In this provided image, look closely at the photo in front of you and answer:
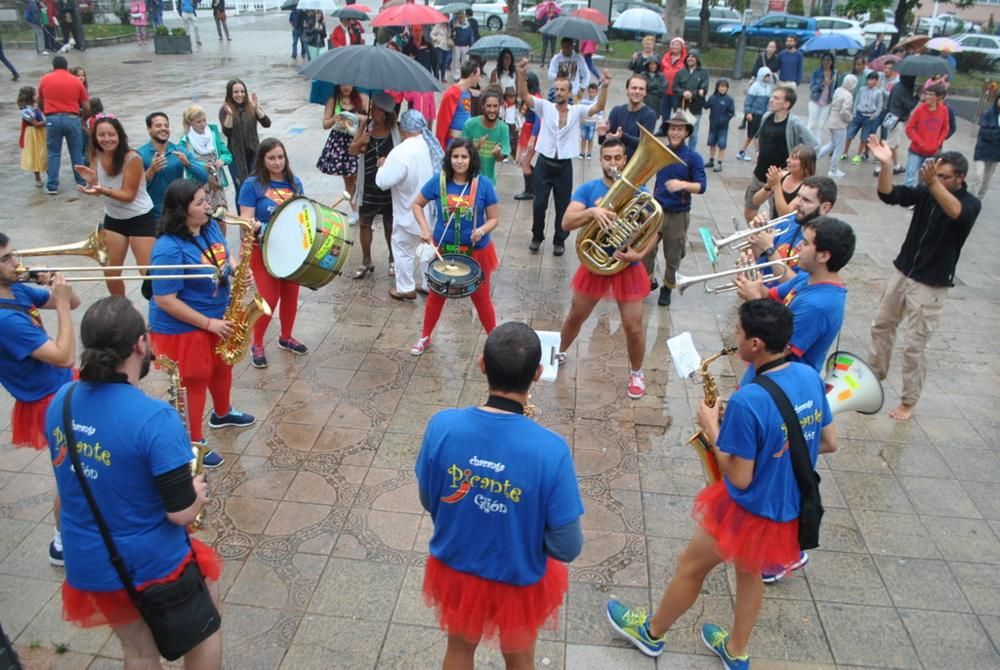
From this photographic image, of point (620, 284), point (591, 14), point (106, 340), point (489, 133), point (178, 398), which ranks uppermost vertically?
point (591, 14)

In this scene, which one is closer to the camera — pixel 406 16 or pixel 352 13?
pixel 406 16

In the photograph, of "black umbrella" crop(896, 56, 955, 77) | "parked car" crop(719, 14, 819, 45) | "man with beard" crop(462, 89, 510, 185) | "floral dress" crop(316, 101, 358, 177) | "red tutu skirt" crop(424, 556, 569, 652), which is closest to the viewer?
"red tutu skirt" crop(424, 556, 569, 652)

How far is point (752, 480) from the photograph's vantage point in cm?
305

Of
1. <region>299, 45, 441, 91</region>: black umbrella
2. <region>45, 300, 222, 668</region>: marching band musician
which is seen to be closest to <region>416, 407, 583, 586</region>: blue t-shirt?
<region>45, 300, 222, 668</region>: marching band musician

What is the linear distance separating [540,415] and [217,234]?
2.50 m

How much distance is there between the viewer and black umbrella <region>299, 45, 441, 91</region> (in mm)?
6762

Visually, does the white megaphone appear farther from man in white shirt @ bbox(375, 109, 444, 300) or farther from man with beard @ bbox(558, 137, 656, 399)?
man in white shirt @ bbox(375, 109, 444, 300)

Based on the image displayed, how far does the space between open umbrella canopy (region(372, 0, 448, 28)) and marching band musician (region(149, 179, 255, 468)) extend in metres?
7.88

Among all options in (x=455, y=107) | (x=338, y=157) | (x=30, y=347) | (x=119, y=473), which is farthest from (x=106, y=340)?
(x=455, y=107)

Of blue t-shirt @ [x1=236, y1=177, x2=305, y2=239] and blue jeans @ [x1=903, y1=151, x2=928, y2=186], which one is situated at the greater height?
blue t-shirt @ [x1=236, y1=177, x2=305, y2=239]

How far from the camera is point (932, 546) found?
4.34m

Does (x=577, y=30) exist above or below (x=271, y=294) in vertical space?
above

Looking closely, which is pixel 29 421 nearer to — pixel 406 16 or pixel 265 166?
pixel 265 166

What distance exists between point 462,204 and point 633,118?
10.6ft
